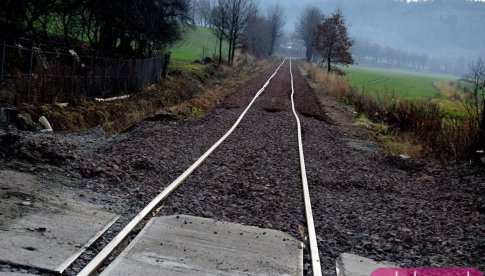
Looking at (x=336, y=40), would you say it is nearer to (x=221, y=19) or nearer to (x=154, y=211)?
(x=221, y=19)

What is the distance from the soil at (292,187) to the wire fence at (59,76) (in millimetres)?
3109

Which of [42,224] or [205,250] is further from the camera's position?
[42,224]

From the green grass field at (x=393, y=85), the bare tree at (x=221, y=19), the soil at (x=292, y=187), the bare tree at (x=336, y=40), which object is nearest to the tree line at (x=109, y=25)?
the soil at (x=292, y=187)

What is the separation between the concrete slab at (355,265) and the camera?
16.8 feet

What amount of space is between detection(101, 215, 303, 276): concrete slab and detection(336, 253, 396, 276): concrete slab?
0.44m

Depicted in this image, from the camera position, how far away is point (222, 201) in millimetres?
7242

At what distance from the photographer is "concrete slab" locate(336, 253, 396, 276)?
16.8 feet

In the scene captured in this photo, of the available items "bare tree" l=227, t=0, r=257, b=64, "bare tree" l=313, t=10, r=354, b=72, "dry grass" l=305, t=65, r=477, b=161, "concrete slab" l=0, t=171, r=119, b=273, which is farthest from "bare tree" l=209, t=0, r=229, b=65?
"concrete slab" l=0, t=171, r=119, b=273

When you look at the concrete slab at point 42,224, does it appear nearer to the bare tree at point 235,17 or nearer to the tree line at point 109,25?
the tree line at point 109,25

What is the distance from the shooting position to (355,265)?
532 cm

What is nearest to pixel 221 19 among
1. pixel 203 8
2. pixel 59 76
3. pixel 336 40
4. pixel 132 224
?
pixel 336 40

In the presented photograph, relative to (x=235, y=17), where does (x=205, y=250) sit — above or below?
below

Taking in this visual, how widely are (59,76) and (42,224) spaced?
10.7 meters

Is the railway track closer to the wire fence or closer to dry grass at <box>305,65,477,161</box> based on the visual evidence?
dry grass at <box>305,65,477,161</box>
